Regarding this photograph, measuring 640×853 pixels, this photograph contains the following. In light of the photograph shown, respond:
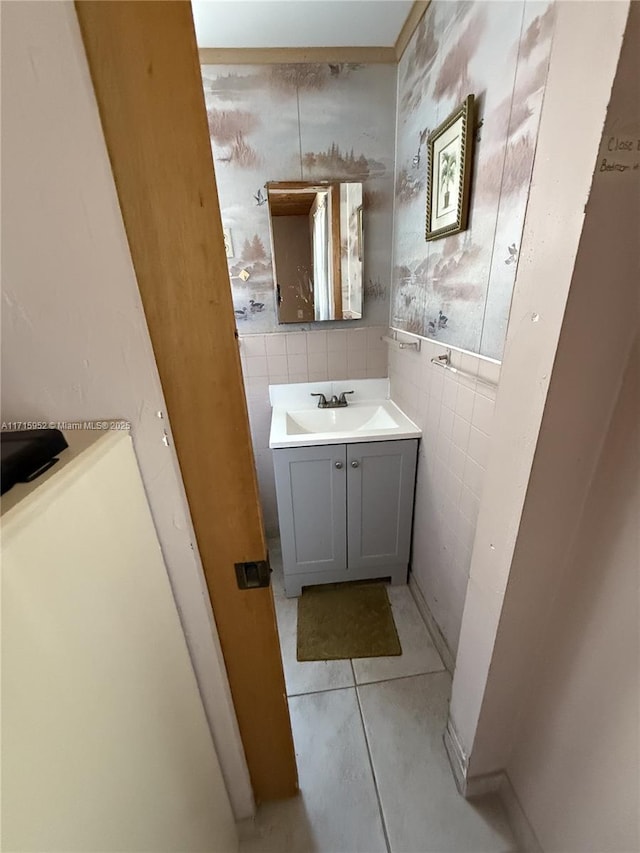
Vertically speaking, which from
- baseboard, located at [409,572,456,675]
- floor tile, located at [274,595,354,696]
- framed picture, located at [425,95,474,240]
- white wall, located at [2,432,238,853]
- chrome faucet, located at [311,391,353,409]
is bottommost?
floor tile, located at [274,595,354,696]

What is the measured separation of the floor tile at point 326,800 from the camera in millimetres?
950

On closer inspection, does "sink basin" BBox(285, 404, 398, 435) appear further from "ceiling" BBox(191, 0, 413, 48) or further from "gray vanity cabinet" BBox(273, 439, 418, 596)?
"ceiling" BBox(191, 0, 413, 48)

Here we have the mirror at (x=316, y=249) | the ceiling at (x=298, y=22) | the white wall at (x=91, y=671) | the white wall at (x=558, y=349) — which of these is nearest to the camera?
the white wall at (x=91, y=671)

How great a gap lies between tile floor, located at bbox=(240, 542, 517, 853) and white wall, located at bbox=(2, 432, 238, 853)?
0.56 metres

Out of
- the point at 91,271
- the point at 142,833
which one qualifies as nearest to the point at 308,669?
the point at 142,833

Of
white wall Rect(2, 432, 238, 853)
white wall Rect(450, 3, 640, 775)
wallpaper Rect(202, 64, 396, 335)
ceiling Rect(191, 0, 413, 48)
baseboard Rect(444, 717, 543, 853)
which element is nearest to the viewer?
white wall Rect(2, 432, 238, 853)

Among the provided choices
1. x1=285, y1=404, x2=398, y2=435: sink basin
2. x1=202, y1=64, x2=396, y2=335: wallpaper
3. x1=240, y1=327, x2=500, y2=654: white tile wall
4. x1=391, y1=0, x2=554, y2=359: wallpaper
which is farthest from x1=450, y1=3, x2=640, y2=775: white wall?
x1=202, y1=64, x2=396, y2=335: wallpaper

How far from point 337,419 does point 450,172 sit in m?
1.10

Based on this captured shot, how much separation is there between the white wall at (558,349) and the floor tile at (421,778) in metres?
0.49

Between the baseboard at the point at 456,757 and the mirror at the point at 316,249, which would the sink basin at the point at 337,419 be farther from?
the baseboard at the point at 456,757

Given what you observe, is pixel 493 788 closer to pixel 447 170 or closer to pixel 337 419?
pixel 337 419

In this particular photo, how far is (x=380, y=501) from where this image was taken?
1596 millimetres

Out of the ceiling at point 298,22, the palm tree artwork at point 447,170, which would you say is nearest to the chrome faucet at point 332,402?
the palm tree artwork at point 447,170

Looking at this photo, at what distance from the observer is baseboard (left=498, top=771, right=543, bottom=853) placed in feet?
2.88
